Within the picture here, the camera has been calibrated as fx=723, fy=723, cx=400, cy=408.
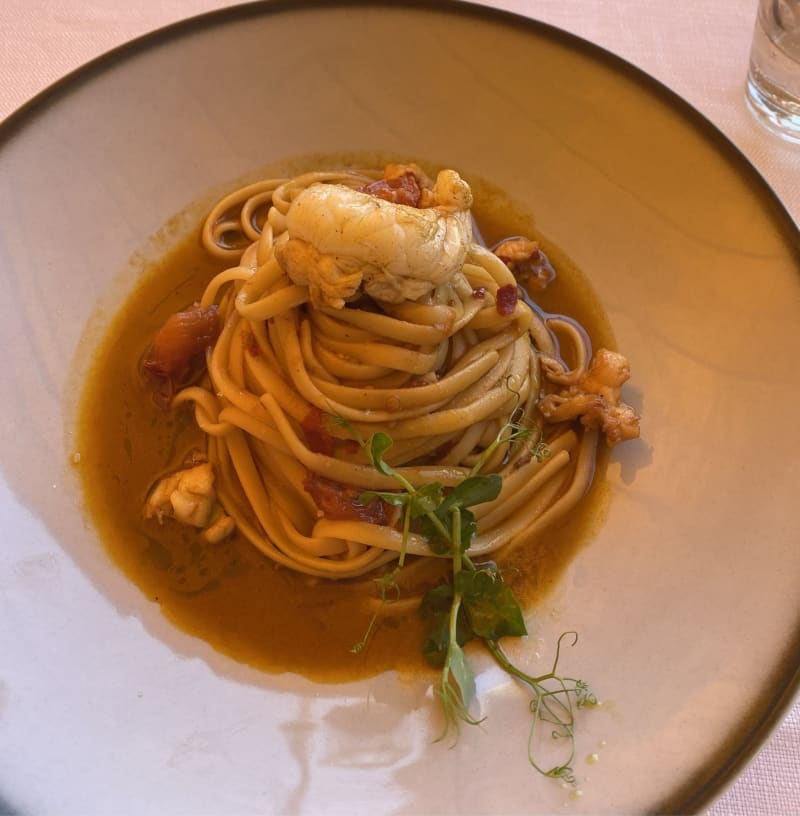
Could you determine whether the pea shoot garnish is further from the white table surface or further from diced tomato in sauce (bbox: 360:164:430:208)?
the white table surface

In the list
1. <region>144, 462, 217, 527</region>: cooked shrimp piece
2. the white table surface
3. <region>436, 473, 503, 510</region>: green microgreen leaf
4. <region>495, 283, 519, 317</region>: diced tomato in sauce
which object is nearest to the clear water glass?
the white table surface

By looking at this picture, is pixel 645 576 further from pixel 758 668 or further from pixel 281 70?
pixel 281 70

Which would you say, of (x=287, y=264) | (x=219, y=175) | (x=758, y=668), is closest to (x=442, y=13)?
(x=219, y=175)

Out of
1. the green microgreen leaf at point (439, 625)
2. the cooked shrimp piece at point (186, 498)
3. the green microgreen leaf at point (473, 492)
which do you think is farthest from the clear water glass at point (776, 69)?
the cooked shrimp piece at point (186, 498)

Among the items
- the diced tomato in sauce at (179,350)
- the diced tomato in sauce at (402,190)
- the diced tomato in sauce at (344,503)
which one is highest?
the diced tomato in sauce at (402,190)

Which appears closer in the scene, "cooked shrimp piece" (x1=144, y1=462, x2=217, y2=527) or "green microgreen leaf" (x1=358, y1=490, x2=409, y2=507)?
"green microgreen leaf" (x1=358, y1=490, x2=409, y2=507)

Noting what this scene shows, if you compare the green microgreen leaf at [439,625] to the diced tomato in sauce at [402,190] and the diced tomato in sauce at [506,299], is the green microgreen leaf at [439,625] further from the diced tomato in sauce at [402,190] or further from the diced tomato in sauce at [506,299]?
the diced tomato in sauce at [402,190]
